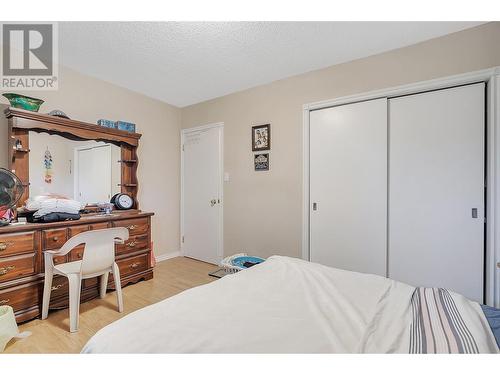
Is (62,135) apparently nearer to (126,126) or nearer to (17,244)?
(126,126)

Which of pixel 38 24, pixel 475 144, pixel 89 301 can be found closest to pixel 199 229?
pixel 89 301

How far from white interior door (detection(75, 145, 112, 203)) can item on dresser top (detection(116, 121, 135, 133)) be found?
0.28m

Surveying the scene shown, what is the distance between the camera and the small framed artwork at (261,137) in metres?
3.10

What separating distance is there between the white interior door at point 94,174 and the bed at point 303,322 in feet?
7.53

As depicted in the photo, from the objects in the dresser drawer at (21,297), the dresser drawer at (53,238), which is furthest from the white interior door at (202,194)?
the dresser drawer at (21,297)

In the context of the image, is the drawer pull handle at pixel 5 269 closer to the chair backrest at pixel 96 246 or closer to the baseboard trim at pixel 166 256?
the chair backrest at pixel 96 246

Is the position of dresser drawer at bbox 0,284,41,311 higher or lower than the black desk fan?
lower

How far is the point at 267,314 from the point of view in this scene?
102 centimetres

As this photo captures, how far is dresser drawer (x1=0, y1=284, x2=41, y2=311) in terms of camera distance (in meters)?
1.90

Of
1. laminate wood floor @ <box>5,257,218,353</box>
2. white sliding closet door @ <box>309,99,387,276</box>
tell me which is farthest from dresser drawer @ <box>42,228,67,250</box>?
white sliding closet door @ <box>309,99,387,276</box>

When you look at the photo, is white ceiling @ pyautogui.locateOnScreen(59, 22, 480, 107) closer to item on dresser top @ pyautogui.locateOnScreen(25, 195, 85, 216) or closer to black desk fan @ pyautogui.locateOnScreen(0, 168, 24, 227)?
black desk fan @ pyautogui.locateOnScreen(0, 168, 24, 227)

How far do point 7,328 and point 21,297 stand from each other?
36 centimetres
